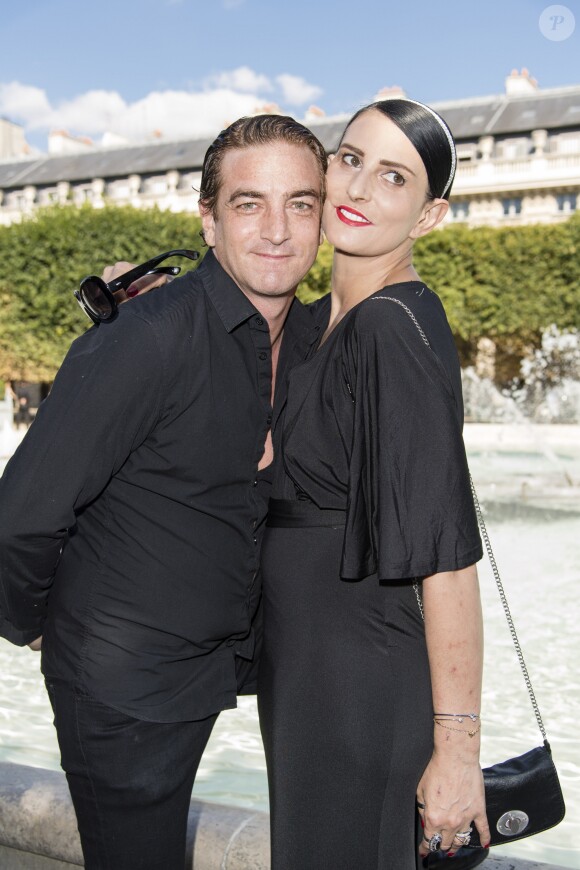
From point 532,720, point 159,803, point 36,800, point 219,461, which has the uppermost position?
point 219,461

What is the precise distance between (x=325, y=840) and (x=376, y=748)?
18 centimetres

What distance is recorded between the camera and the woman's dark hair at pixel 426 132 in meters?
1.71

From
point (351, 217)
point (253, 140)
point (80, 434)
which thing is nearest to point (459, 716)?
point (80, 434)

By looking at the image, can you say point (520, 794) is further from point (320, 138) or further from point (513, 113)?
point (320, 138)

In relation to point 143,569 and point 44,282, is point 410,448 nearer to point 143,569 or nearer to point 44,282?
point 143,569

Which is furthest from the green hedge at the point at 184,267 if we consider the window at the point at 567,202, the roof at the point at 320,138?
the roof at the point at 320,138

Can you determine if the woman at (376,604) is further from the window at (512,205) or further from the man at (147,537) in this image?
the window at (512,205)

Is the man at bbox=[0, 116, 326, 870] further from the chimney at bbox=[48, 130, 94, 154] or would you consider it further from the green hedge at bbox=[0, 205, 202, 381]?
the chimney at bbox=[48, 130, 94, 154]

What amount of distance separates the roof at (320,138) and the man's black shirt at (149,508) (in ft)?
121

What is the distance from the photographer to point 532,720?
4.70 meters

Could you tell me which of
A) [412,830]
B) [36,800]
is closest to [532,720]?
[36,800]

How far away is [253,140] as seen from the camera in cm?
183

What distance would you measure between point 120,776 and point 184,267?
Result: 75.3 feet

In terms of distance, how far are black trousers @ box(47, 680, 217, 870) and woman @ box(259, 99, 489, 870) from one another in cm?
21
